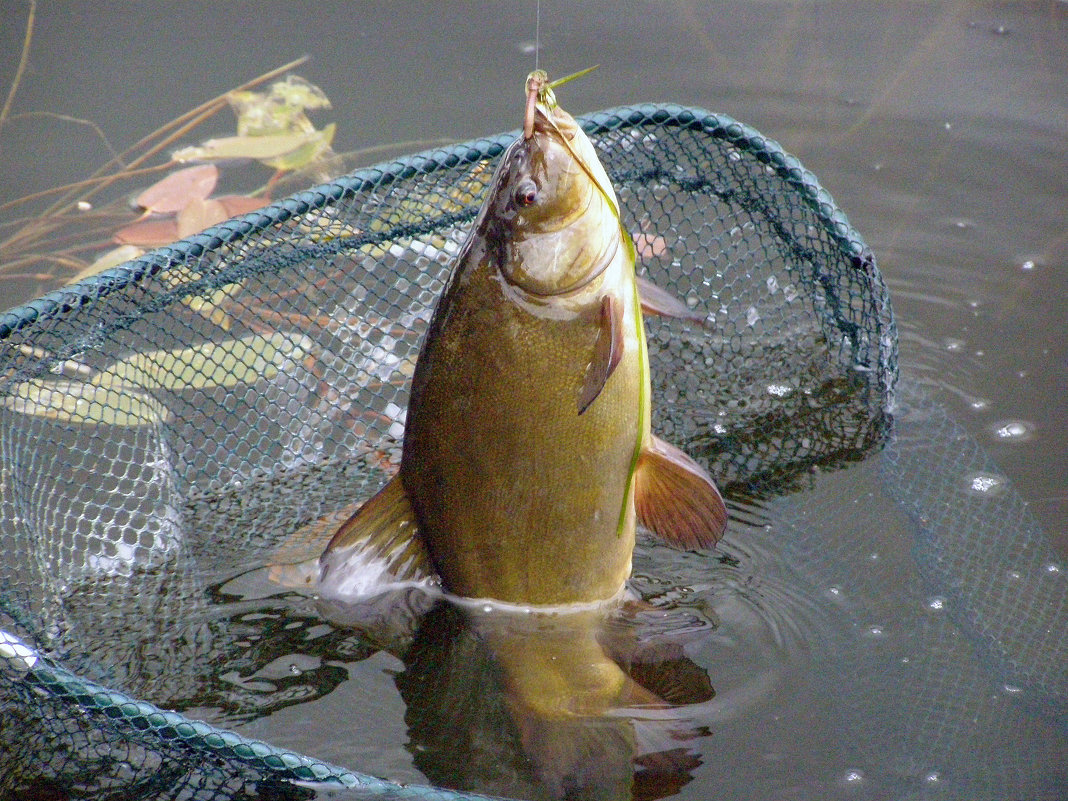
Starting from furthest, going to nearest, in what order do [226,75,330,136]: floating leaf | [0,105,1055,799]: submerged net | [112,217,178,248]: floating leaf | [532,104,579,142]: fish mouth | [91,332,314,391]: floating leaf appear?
[226,75,330,136]: floating leaf → [112,217,178,248]: floating leaf → [91,332,314,391]: floating leaf → [0,105,1055,799]: submerged net → [532,104,579,142]: fish mouth

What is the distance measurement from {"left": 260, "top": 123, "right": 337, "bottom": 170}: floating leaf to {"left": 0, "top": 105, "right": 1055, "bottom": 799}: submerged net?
1349 mm

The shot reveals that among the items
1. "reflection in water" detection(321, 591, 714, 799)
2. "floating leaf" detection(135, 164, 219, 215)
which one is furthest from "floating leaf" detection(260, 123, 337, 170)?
"reflection in water" detection(321, 591, 714, 799)

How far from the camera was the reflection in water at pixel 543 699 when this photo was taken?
2.55 m

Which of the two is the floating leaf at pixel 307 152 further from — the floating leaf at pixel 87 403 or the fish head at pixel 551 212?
the fish head at pixel 551 212

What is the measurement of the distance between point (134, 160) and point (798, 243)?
325 cm

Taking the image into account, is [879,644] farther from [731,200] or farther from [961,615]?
[731,200]

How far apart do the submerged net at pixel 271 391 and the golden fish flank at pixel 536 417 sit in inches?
23.2

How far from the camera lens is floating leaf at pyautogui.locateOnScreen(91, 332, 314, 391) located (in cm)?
325

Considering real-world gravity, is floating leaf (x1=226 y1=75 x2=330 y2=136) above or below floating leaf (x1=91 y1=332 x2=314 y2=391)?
above

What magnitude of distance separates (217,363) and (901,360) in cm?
243

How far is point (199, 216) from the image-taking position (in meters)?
4.71

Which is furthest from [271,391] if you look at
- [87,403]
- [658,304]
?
[658,304]

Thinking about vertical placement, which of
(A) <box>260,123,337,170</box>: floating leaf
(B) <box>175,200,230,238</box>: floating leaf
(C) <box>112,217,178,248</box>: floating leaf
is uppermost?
(A) <box>260,123,337,170</box>: floating leaf

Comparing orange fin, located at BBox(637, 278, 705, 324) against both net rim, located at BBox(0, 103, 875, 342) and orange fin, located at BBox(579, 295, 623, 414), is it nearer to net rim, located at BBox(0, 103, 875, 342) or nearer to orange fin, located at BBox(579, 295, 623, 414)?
orange fin, located at BBox(579, 295, 623, 414)
